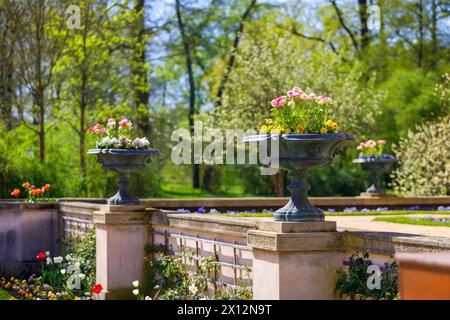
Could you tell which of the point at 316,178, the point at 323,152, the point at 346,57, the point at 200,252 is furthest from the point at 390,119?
the point at 323,152

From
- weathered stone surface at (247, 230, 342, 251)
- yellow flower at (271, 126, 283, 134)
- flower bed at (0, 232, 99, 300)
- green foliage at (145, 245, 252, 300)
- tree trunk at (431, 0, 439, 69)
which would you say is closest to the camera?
weathered stone surface at (247, 230, 342, 251)

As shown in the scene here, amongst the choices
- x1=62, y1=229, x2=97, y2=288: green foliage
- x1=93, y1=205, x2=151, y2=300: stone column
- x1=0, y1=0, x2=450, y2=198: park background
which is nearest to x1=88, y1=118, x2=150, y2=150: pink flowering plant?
x1=93, y1=205, x2=151, y2=300: stone column

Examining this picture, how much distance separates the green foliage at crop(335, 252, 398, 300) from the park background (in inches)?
480

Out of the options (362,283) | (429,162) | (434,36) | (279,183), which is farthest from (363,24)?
(362,283)

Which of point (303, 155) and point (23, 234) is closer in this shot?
point (303, 155)

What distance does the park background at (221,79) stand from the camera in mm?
22766

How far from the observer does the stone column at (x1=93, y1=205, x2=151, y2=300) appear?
37.0 ft

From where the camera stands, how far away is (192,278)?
388 inches

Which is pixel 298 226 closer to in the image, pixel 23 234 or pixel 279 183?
pixel 23 234

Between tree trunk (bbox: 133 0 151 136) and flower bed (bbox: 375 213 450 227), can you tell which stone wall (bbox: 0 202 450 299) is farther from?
tree trunk (bbox: 133 0 151 136)

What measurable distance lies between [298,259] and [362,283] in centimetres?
59

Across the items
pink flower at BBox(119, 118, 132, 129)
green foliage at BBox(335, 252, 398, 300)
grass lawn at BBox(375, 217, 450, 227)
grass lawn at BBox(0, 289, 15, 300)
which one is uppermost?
pink flower at BBox(119, 118, 132, 129)

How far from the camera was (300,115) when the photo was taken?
24.0 feet

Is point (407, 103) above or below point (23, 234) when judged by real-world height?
above
